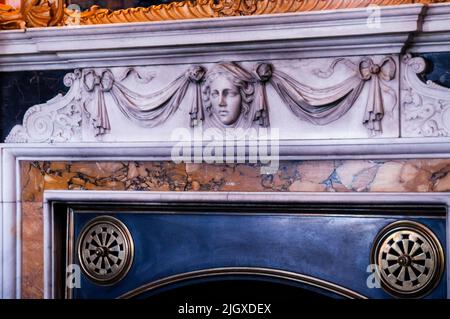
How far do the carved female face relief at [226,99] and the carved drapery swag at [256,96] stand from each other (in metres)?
0.03

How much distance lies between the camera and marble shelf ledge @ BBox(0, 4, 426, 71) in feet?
9.17

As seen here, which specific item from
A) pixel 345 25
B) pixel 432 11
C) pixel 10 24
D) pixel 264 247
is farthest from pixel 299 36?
pixel 10 24

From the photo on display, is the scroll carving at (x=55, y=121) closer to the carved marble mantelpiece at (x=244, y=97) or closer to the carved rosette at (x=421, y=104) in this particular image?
the carved marble mantelpiece at (x=244, y=97)

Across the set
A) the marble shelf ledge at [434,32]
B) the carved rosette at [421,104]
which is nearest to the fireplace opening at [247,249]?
the carved rosette at [421,104]

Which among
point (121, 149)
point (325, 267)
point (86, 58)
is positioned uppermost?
point (86, 58)

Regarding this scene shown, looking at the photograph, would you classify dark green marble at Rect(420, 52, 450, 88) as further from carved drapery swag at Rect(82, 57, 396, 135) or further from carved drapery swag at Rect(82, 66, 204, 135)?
carved drapery swag at Rect(82, 66, 204, 135)

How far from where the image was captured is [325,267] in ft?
9.77

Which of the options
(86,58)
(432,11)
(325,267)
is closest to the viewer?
(432,11)

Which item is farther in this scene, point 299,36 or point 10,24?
point 10,24

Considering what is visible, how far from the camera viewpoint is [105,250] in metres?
3.27

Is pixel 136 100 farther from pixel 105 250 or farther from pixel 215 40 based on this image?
pixel 105 250

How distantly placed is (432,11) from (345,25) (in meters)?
0.27

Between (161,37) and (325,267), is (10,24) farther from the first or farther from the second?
(325,267)

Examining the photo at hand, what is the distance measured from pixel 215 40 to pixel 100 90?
1.65 ft
